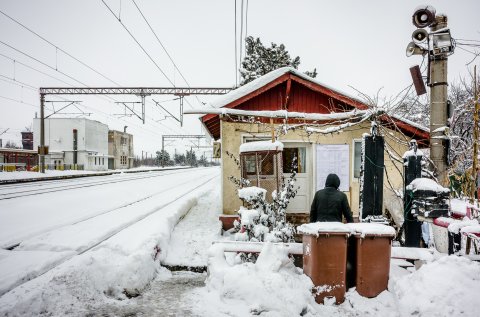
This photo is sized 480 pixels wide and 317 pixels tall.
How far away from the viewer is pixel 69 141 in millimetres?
56688

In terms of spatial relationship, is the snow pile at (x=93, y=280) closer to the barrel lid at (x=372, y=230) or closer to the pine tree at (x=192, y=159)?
the barrel lid at (x=372, y=230)

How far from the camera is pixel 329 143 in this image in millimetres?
8977

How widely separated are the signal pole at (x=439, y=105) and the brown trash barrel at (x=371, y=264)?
1932 mm

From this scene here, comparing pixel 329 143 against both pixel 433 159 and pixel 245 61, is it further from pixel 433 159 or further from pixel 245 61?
pixel 245 61

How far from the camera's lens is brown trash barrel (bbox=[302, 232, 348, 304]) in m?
4.26

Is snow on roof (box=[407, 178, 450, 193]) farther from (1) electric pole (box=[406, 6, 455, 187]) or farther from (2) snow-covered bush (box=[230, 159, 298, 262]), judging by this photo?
(2) snow-covered bush (box=[230, 159, 298, 262])

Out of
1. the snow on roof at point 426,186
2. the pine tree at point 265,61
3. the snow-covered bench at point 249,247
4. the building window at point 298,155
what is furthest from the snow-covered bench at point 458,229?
the pine tree at point 265,61

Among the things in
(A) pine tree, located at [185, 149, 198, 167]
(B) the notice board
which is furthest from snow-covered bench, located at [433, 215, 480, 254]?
(A) pine tree, located at [185, 149, 198, 167]

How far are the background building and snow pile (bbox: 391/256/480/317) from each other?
6740cm

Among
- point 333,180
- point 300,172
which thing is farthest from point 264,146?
point 333,180

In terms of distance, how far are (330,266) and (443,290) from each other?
1.32 meters

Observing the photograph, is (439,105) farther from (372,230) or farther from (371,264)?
(371,264)

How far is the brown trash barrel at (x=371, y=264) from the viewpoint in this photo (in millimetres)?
4305

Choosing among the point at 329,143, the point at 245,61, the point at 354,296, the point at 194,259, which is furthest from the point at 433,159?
the point at 245,61
